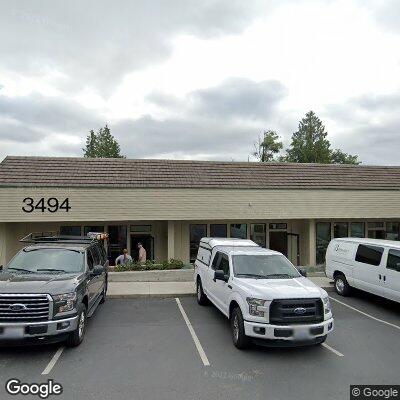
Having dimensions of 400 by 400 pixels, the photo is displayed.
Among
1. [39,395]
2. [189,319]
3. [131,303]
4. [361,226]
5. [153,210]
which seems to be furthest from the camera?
[361,226]

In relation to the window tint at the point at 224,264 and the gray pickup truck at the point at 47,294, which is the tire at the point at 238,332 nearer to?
the window tint at the point at 224,264

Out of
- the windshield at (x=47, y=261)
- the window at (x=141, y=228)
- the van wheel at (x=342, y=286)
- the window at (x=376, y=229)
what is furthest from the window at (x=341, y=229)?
the windshield at (x=47, y=261)

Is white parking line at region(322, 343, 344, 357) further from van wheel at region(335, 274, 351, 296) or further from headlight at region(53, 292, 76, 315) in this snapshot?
headlight at region(53, 292, 76, 315)

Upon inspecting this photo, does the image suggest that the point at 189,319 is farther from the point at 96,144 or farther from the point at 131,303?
the point at 96,144

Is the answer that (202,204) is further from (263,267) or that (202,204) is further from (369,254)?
(263,267)

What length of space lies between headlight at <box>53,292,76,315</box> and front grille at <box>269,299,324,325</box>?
3658 mm

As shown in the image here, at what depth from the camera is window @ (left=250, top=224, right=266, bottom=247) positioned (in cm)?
1967

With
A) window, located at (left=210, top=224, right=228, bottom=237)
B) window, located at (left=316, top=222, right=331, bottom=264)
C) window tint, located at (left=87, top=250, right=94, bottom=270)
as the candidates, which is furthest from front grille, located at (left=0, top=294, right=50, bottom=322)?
window, located at (left=316, top=222, right=331, bottom=264)

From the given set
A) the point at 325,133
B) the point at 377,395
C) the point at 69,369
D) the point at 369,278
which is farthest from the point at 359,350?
the point at 325,133

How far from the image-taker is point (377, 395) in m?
5.55

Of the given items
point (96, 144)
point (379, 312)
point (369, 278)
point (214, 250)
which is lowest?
point (379, 312)

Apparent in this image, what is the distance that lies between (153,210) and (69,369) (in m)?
10.6

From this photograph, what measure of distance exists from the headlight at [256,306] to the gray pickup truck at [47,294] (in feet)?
10.7

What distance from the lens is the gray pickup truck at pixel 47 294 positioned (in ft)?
20.8
